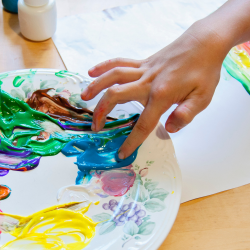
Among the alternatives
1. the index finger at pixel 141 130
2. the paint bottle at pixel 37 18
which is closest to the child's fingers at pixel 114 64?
the index finger at pixel 141 130

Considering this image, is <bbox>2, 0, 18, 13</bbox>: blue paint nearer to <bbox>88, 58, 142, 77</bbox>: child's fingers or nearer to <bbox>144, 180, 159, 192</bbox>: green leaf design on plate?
<bbox>88, 58, 142, 77</bbox>: child's fingers

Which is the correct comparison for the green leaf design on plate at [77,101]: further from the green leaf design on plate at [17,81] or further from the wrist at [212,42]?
the wrist at [212,42]

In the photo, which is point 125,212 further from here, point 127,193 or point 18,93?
point 18,93

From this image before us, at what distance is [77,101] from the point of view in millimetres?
671

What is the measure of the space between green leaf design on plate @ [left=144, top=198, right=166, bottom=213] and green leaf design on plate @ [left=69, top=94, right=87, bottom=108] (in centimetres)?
29

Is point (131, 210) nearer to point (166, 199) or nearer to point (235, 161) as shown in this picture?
point (166, 199)

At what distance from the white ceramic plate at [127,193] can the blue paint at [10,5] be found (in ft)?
1.23

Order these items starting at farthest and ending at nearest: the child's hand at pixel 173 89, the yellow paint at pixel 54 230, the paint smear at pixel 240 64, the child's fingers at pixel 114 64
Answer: the paint smear at pixel 240 64
the child's fingers at pixel 114 64
the child's hand at pixel 173 89
the yellow paint at pixel 54 230

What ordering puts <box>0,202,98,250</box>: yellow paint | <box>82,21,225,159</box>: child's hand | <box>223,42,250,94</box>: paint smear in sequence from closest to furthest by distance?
<box>0,202,98,250</box>: yellow paint, <box>82,21,225,159</box>: child's hand, <box>223,42,250,94</box>: paint smear

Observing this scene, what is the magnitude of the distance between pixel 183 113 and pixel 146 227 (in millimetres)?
239

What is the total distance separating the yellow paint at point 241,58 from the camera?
0.90 m

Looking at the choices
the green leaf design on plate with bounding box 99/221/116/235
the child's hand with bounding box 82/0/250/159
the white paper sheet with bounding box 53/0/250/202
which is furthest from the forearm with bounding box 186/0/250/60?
the green leaf design on plate with bounding box 99/221/116/235

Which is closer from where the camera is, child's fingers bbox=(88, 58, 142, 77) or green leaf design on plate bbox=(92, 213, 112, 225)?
green leaf design on plate bbox=(92, 213, 112, 225)

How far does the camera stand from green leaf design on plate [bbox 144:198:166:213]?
52 cm
